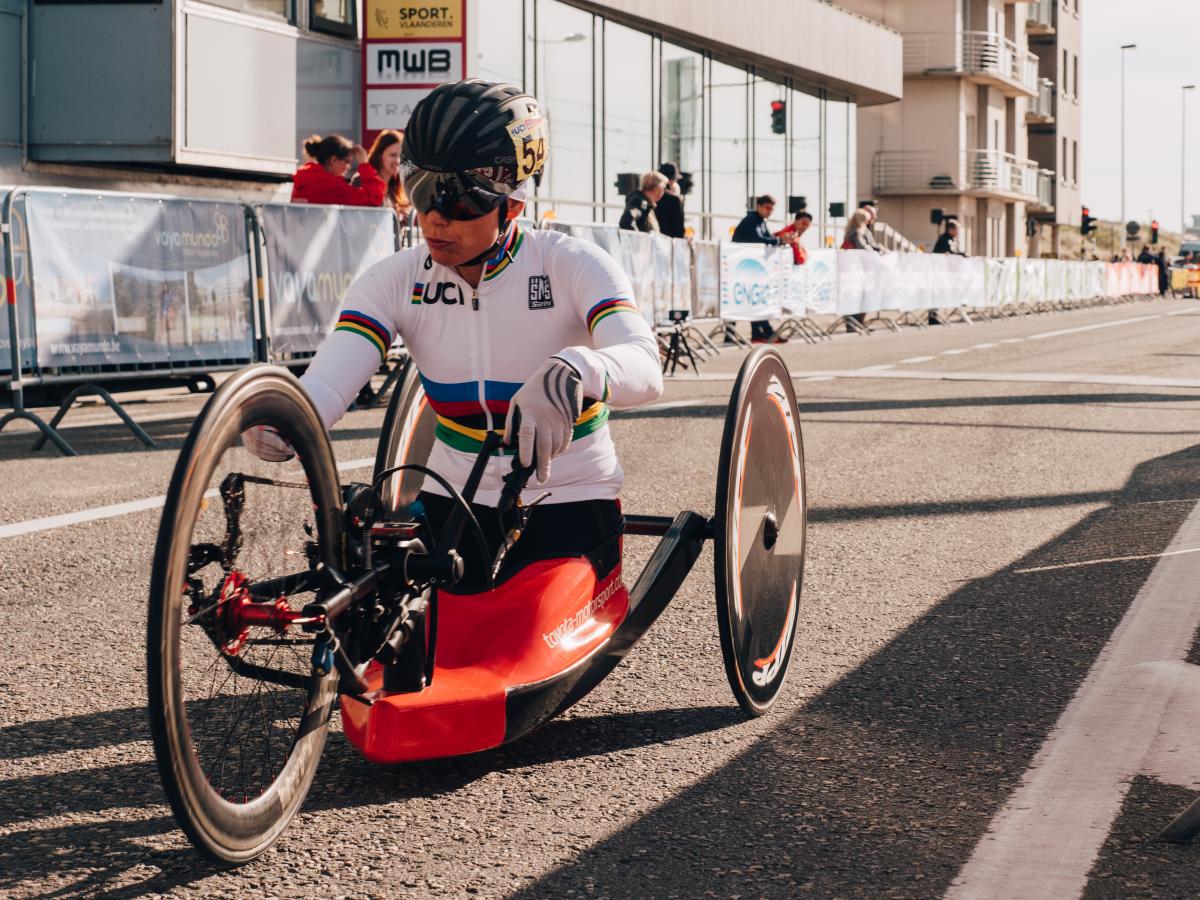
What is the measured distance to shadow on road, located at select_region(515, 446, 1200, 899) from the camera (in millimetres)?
2953

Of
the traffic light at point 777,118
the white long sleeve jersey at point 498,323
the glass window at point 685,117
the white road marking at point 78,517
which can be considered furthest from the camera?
the traffic light at point 777,118

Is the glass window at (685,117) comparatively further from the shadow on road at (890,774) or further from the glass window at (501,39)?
the shadow on road at (890,774)

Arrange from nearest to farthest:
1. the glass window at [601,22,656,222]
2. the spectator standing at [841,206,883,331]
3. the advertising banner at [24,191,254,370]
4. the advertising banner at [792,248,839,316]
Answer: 1. the advertising banner at [24,191,254,370]
2. the advertising banner at [792,248,839,316]
3. the spectator standing at [841,206,883,331]
4. the glass window at [601,22,656,222]

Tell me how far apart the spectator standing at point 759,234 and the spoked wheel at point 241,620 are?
18.3 metres

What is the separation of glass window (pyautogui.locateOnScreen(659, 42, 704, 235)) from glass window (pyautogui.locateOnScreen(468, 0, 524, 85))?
A: 5991mm

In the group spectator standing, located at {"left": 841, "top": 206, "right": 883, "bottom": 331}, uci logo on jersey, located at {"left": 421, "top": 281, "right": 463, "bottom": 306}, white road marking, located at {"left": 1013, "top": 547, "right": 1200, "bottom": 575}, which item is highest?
spectator standing, located at {"left": 841, "top": 206, "right": 883, "bottom": 331}

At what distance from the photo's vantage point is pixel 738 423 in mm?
3865

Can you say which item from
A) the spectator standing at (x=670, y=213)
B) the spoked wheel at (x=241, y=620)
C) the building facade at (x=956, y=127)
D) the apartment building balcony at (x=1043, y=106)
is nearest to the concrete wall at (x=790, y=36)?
the building facade at (x=956, y=127)

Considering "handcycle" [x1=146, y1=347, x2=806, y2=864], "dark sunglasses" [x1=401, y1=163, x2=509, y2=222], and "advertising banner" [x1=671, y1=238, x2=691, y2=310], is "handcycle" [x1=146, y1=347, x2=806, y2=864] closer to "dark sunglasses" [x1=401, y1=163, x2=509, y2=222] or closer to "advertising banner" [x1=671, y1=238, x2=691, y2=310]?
"dark sunglasses" [x1=401, y1=163, x2=509, y2=222]

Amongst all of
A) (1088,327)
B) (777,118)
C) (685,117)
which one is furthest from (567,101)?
(777,118)

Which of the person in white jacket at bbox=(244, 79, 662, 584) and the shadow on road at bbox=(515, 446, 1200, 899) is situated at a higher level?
the person in white jacket at bbox=(244, 79, 662, 584)

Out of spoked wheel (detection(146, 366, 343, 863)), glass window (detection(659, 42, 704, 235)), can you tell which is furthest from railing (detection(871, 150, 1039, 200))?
spoked wheel (detection(146, 366, 343, 863))

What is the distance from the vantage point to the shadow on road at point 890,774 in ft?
9.69

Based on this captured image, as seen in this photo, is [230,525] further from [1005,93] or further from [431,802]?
[1005,93]
